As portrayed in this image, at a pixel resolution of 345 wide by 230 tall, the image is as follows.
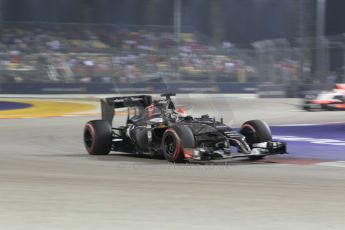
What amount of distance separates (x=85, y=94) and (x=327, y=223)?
3294 cm

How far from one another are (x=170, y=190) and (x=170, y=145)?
2651mm

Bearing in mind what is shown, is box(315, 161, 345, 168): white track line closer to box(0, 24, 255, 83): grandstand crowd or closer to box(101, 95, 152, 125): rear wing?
box(101, 95, 152, 125): rear wing

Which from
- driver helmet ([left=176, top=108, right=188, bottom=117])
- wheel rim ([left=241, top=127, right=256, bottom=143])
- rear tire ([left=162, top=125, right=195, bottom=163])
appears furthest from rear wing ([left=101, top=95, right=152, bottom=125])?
rear tire ([left=162, top=125, right=195, bottom=163])

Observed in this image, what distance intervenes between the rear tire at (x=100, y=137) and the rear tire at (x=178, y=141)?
1263 mm

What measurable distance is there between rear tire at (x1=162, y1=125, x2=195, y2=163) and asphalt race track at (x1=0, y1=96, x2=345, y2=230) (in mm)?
188

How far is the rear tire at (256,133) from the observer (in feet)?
33.0

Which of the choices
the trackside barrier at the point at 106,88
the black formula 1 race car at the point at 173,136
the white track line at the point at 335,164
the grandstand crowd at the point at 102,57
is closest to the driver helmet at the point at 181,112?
the black formula 1 race car at the point at 173,136

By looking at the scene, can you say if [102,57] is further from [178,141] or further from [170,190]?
[170,190]

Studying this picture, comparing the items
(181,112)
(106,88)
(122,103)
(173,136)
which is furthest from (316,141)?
(106,88)

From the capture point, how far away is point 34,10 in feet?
157

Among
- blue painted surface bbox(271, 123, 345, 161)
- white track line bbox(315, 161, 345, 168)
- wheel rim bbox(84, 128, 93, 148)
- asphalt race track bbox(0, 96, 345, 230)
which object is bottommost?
blue painted surface bbox(271, 123, 345, 161)

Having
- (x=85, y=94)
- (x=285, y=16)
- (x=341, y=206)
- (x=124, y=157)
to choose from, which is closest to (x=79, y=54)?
(x=85, y=94)

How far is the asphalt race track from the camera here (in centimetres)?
539

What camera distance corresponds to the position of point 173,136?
31.0 feet
